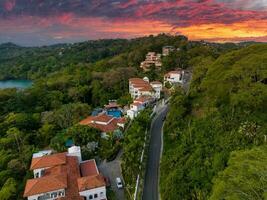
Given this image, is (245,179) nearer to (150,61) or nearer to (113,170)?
(113,170)

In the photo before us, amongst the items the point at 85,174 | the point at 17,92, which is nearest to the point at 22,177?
the point at 85,174

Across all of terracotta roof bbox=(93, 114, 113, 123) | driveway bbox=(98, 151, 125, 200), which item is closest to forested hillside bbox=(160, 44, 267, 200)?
driveway bbox=(98, 151, 125, 200)

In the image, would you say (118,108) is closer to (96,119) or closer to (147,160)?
(96,119)

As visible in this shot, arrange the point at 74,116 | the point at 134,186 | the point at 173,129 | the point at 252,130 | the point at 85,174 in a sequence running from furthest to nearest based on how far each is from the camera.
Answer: the point at 74,116 → the point at 173,129 → the point at 85,174 → the point at 134,186 → the point at 252,130

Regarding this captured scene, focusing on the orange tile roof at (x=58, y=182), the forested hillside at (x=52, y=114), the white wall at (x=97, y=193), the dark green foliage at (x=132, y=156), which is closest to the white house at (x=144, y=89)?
the forested hillside at (x=52, y=114)

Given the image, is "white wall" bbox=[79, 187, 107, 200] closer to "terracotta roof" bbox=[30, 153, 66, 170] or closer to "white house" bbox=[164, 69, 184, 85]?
"terracotta roof" bbox=[30, 153, 66, 170]

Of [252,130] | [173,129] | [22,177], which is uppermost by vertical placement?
[252,130]
